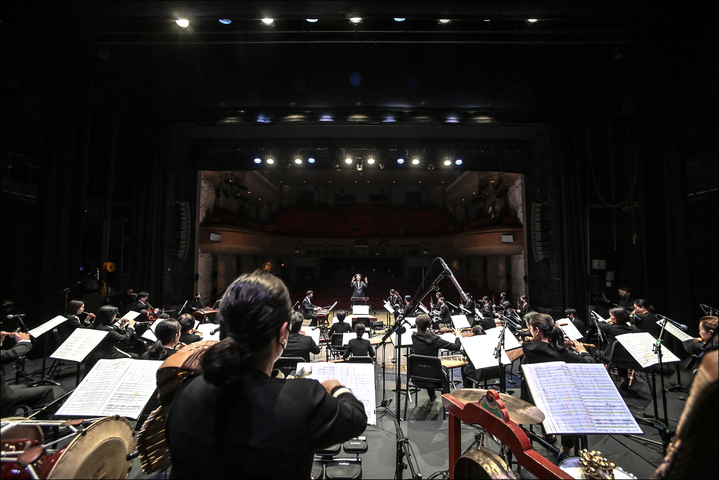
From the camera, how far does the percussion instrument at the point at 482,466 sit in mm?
1674

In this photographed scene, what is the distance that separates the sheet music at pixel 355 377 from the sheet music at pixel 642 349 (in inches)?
132

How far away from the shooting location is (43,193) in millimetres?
6770

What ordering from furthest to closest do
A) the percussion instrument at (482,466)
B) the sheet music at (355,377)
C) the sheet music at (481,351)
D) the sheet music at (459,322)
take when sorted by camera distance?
the sheet music at (459,322)
the sheet music at (481,351)
the sheet music at (355,377)
the percussion instrument at (482,466)

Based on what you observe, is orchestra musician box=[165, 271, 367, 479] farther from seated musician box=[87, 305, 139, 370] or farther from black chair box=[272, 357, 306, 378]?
seated musician box=[87, 305, 139, 370]

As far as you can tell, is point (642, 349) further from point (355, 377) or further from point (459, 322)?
point (355, 377)

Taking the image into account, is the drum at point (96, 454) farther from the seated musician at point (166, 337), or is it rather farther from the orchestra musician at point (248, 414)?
the seated musician at point (166, 337)

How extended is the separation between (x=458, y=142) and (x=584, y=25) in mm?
5698

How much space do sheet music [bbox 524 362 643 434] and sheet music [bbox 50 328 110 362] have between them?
17.0 feet

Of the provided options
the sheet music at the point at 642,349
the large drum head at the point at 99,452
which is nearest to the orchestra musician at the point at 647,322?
the sheet music at the point at 642,349

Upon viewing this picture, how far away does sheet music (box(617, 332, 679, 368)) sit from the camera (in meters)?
3.67

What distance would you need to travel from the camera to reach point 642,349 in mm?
3799

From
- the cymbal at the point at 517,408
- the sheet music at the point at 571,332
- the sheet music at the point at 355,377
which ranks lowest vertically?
the sheet music at the point at 571,332

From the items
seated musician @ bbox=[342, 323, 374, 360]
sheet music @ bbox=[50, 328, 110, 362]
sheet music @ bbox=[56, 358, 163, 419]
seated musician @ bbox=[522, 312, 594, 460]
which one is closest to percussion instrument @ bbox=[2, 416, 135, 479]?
sheet music @ bbox=[56, 358, 163, 419]

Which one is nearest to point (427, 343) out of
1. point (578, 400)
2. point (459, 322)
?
point (459, 322)
